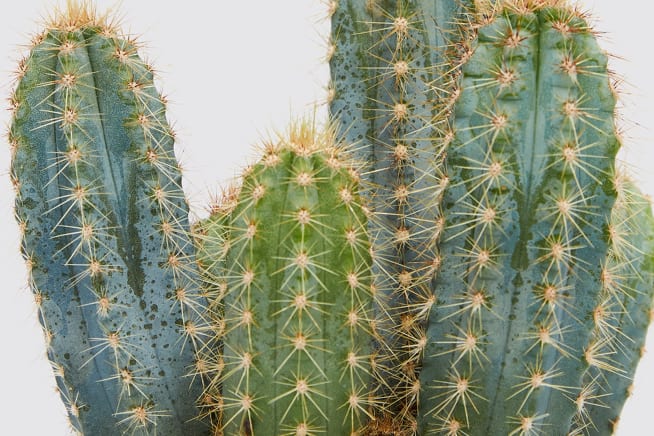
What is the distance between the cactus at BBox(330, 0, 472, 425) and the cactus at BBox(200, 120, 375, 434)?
0.96ft

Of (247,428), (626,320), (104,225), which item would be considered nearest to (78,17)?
(104,225)

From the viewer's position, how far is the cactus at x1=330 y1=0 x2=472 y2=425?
2.84 metres

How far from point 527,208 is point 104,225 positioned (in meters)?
1.05

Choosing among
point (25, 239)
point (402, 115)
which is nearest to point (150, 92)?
point (25, 239)

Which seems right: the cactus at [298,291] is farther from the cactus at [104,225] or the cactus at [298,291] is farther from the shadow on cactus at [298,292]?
the cactus at [104,225]

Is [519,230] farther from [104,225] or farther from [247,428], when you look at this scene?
[104,225]

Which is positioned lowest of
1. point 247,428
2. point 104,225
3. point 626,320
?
point 247,428

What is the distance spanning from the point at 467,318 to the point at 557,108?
0.52 metres

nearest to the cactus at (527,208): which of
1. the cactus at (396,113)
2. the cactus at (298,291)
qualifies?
the cactus at (298,291)

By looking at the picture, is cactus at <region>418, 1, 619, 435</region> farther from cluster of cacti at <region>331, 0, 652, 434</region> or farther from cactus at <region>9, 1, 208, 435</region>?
cactus at <region>9, 1, 208, 435</region>

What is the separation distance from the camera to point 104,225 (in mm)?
2674

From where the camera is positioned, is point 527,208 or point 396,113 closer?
point 527,208

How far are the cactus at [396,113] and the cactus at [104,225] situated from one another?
523mm

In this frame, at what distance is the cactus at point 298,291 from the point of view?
2436 millimetres
